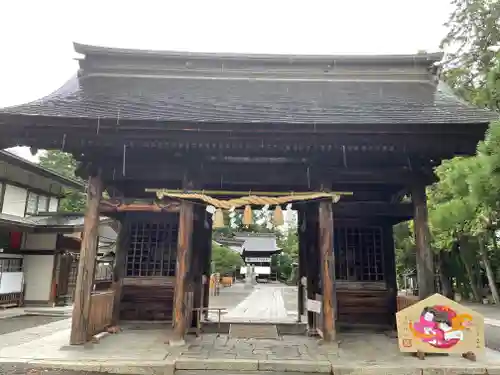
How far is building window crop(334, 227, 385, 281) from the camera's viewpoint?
8.98 m

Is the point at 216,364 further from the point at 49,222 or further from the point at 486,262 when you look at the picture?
the point at 486,262

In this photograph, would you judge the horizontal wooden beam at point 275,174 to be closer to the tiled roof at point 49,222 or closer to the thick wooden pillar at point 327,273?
the thick wooden pillar at point 327,273

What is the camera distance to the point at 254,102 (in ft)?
27.6

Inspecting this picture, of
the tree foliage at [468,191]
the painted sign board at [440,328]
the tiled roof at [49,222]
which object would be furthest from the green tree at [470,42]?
the tiled roof at [49,222]

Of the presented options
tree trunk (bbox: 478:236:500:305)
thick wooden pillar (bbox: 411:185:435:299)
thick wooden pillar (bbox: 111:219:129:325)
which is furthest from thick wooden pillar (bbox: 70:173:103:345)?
tree trunk (bbox: 478:236:500:305)

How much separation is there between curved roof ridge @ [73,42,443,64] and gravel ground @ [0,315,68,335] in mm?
8261

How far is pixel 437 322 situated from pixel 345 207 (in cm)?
268

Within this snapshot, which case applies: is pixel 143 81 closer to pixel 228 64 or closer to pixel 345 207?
pixel 228 64

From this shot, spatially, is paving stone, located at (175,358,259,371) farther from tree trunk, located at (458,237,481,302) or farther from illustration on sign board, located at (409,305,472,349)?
tree trunk, located at (458,237,481,302)

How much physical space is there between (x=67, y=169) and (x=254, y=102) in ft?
91.8

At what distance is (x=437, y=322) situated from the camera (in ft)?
20.6

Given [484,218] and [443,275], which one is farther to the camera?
[443,275]

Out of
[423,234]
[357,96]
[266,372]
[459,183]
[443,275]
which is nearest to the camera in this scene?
[266,372]

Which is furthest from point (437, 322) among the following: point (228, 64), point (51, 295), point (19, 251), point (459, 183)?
point (19, 251)
